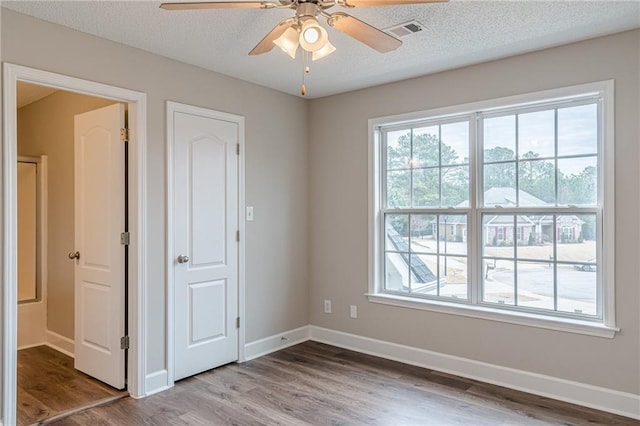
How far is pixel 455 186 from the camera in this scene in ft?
12.0

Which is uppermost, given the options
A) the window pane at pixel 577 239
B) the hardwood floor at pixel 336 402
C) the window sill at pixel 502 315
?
the window pane at pixel 577 239

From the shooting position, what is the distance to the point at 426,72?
3.69m

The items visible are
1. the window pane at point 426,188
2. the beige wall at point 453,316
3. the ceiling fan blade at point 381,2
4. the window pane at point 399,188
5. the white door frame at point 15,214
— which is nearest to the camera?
the ceiling fan blade at point 381,2

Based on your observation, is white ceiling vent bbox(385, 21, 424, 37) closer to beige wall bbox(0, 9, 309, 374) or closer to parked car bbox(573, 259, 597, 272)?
beige wall bbox(0, 9, 309, 374)

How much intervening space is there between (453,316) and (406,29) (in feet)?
7.56

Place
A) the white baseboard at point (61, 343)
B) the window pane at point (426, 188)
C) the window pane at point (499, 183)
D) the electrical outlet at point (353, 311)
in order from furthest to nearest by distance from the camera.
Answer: the electrical outlet at point (353, 311)
the white baseboard at point (61, 343)
the window pane at point (426, 188)
the window pane at point (499, 183)

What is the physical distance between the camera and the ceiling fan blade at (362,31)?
2020mm

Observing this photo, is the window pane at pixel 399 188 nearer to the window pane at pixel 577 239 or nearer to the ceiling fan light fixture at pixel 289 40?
the window pane at pixel 577 239

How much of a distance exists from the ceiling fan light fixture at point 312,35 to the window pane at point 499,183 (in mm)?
2102

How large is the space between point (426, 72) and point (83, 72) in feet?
8.75

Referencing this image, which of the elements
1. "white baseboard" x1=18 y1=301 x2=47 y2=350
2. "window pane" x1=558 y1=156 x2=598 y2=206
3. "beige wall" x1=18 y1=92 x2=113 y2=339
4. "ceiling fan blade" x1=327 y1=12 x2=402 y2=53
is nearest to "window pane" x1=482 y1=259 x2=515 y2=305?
"window pane" x1=558 y1=156 x2=598 y2=206

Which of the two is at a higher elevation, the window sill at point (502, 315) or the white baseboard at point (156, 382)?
the window sill at point (502, 315)

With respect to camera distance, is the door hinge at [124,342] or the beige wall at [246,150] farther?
the door hinge at [124,342]

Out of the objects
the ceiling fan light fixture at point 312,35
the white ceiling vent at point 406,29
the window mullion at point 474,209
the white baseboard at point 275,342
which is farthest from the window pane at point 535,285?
the ceiling fan light fixture at point 312,35
